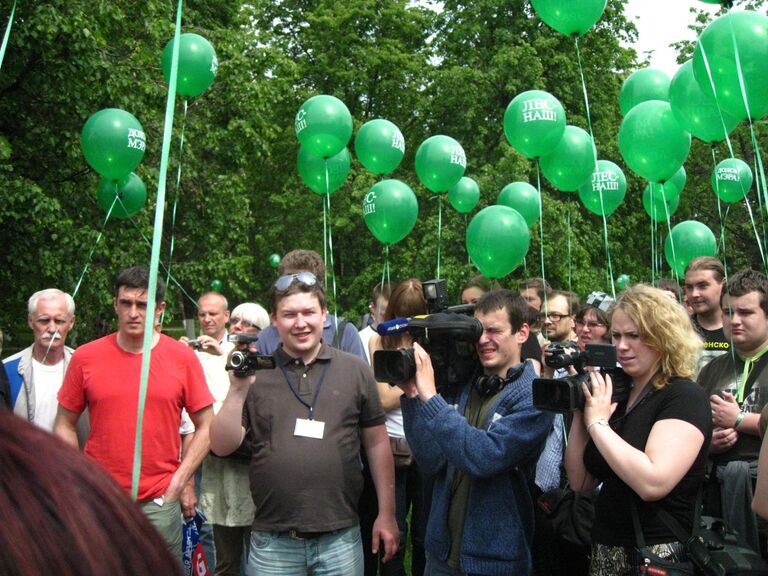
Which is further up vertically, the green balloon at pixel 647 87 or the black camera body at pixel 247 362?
the green balloon at pixel 647 87

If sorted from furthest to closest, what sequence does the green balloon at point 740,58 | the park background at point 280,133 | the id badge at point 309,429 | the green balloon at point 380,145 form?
the park background at point 280,133, the green balloon at point 380,145, the green balloon at point 740,58, the id badge at point 309,429

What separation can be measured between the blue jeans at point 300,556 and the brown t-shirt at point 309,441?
2.6 inches

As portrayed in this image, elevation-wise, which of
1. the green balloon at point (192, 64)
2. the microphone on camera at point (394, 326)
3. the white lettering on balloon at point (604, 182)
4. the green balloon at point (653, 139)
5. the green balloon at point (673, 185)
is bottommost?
the microphone on camera at point (394, 326)

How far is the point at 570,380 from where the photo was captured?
8.61ft

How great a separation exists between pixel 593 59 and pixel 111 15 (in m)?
11.3

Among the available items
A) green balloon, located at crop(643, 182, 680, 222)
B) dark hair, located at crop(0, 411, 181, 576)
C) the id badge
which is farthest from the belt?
green balloon, located at crop(643, 182, 680, 222)

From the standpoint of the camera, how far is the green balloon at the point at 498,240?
6.78 m

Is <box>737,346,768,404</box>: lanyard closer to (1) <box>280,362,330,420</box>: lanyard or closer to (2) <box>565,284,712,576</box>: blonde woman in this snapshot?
(2) <box>565,284,712,576</box>: blonde woman

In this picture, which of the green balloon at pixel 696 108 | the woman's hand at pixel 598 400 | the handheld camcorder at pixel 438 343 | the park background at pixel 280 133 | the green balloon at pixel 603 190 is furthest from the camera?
the park background at pixel 280 133

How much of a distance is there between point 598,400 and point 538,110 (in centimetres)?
446

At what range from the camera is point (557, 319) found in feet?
17.7

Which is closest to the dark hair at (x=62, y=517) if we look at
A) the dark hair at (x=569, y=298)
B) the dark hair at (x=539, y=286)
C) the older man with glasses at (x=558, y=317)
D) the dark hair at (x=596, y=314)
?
the dark hair at (x=596, y=314)

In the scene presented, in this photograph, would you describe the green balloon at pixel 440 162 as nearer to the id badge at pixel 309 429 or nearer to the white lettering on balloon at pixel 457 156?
the white lettering on balloon at pixel 457 156

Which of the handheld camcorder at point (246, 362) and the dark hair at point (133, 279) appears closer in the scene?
the handheld camcorder at point (246, 362)
